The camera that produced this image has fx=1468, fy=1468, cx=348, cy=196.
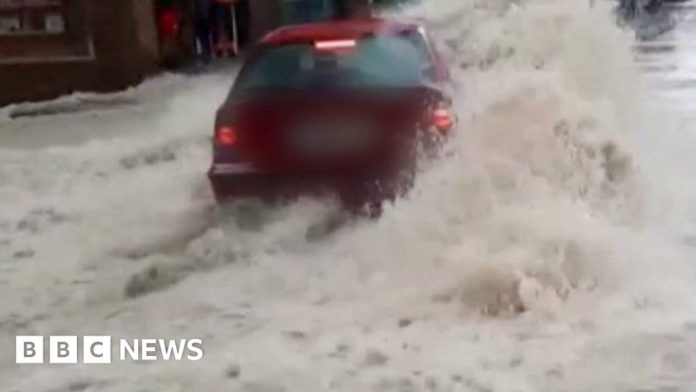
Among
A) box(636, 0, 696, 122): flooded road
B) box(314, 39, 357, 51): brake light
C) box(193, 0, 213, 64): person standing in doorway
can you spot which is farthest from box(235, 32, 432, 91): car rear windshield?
box(193, 0, 213, 64): person standing in doorway

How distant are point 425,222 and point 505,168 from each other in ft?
2.26

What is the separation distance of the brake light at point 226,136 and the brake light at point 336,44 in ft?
2.94

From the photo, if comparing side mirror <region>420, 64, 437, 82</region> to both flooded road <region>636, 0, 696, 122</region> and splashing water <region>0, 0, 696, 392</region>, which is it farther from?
flooded road <region>636, 0, 696, 122</region>

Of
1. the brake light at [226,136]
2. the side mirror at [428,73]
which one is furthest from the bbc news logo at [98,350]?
the side mirror at [428,73]

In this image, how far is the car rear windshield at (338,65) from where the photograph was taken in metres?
9.69

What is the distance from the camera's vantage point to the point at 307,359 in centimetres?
669

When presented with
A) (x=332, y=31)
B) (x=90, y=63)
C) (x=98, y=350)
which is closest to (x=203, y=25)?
(x=90, y=63)

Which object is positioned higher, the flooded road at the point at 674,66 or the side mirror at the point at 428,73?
the side mirror at the point at 428,73

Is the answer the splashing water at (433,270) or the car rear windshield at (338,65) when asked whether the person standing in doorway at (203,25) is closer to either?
the splashing water at (433,270)

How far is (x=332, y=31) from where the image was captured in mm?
10258

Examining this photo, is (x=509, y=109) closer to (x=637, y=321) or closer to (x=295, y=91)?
(x=295, y=91)

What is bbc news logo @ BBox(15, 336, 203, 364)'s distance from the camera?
259 inches

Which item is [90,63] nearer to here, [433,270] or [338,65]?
[338,65]

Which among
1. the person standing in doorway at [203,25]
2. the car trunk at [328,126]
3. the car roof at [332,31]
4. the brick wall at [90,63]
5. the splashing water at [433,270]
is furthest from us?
the person standing in doorway at [203,25]
